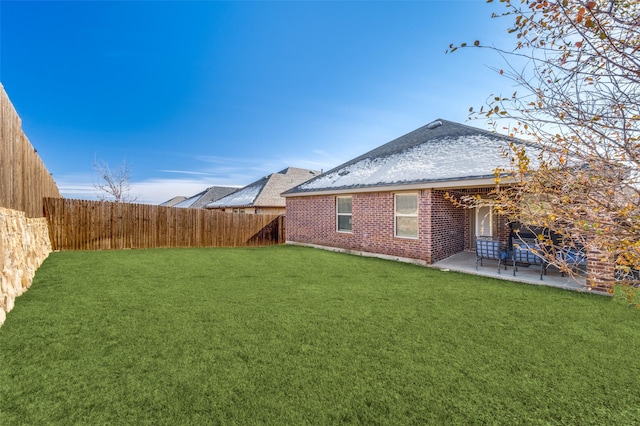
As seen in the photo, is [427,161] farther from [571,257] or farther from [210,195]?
[210,195]

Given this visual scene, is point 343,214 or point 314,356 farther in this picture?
point 343,214

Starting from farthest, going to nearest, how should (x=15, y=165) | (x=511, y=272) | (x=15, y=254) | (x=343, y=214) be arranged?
(x=343, y=214) → (x=511, y=272) → (x=15, y=165) → (x=15, y=254)

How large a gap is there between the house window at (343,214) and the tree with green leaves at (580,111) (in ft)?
29.1

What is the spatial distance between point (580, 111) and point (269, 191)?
21.2m

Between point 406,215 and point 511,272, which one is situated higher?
point 406,215

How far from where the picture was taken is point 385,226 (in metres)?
10.0

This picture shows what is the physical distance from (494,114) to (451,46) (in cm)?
74

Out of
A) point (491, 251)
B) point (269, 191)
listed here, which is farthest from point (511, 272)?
point (269, 191)

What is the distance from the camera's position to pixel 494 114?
263cm

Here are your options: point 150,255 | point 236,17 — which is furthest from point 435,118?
point 150,255

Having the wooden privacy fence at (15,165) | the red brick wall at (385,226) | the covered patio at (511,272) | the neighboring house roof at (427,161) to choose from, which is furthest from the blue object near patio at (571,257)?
the wooden privacy fence at (15,165)

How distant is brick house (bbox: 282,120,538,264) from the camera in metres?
8.77

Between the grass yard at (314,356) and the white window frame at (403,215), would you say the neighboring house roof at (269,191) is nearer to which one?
the white window frame at (403,215)

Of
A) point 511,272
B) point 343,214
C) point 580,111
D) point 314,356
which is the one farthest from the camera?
point 343,214
